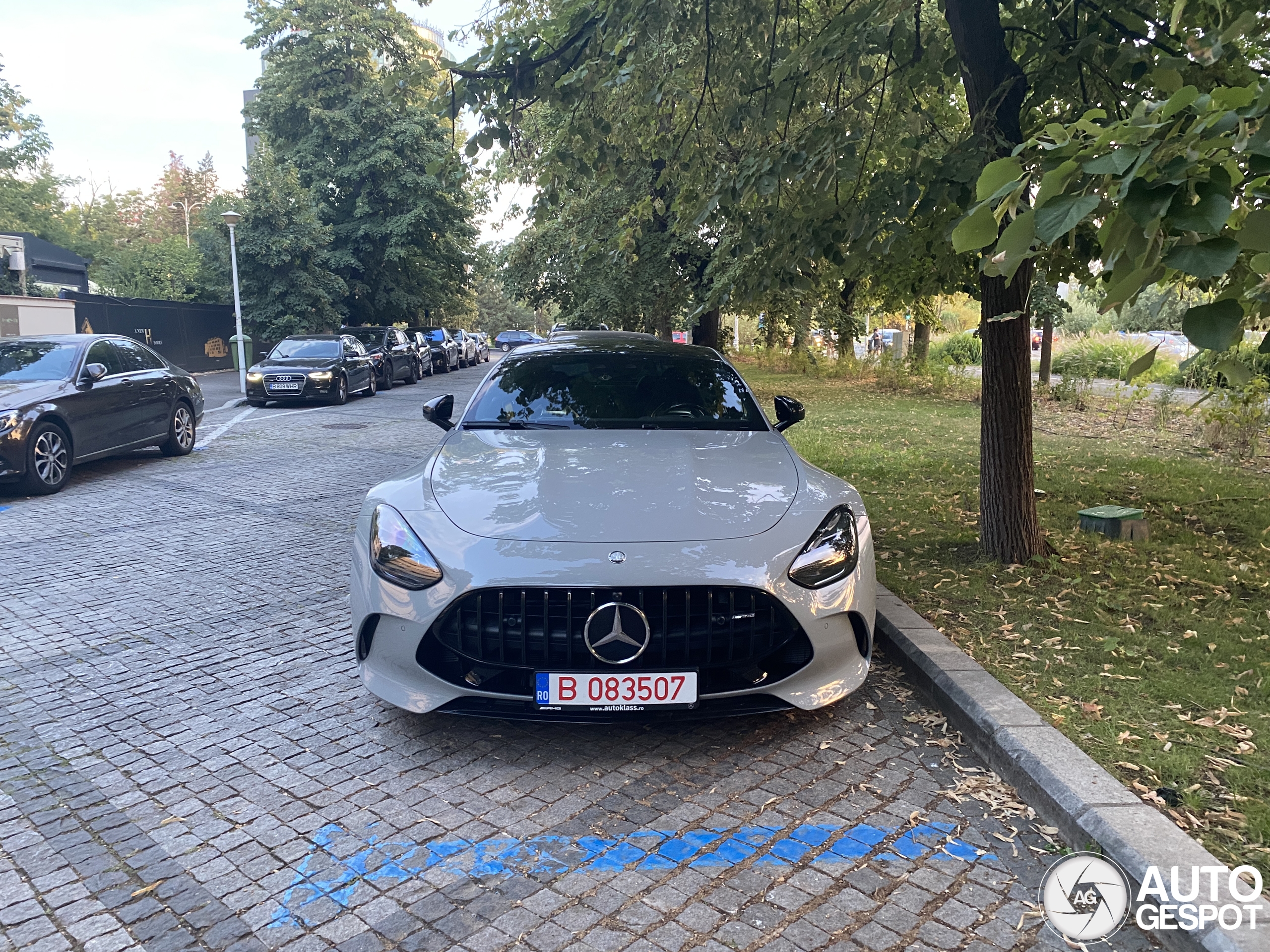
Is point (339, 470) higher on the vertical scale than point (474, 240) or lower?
lower

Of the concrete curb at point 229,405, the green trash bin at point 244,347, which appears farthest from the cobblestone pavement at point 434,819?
the green trash bin at point 244,347

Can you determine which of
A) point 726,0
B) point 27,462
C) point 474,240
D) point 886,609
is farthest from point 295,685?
point 474,240

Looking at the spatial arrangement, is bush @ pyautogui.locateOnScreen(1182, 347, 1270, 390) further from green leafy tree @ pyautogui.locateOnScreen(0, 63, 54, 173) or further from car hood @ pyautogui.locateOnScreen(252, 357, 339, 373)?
green leafy tree @ pyautogui.locateOnScreen(0, 63, 54, 173)

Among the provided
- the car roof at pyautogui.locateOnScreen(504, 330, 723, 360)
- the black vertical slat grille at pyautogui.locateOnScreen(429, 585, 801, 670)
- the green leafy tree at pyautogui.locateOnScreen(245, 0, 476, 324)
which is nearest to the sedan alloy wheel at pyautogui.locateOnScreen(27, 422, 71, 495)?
the car roof at pyautogui.locateOnScreen(504, 330, 723, 360)

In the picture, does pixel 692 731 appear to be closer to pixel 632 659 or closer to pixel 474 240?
pixel 632 659

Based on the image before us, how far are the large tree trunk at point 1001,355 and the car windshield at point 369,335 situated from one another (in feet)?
75.6

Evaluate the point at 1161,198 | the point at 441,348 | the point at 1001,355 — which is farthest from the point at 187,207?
the point at 1161,198

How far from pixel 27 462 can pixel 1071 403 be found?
16152 millimetres

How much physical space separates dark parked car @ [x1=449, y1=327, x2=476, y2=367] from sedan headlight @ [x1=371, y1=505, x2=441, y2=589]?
36672mm

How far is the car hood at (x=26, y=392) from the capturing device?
925cm

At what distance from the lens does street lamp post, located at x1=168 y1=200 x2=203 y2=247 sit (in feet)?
271

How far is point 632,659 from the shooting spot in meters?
3.44

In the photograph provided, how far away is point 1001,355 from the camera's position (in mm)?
5934

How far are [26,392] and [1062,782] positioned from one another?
33.1ft
